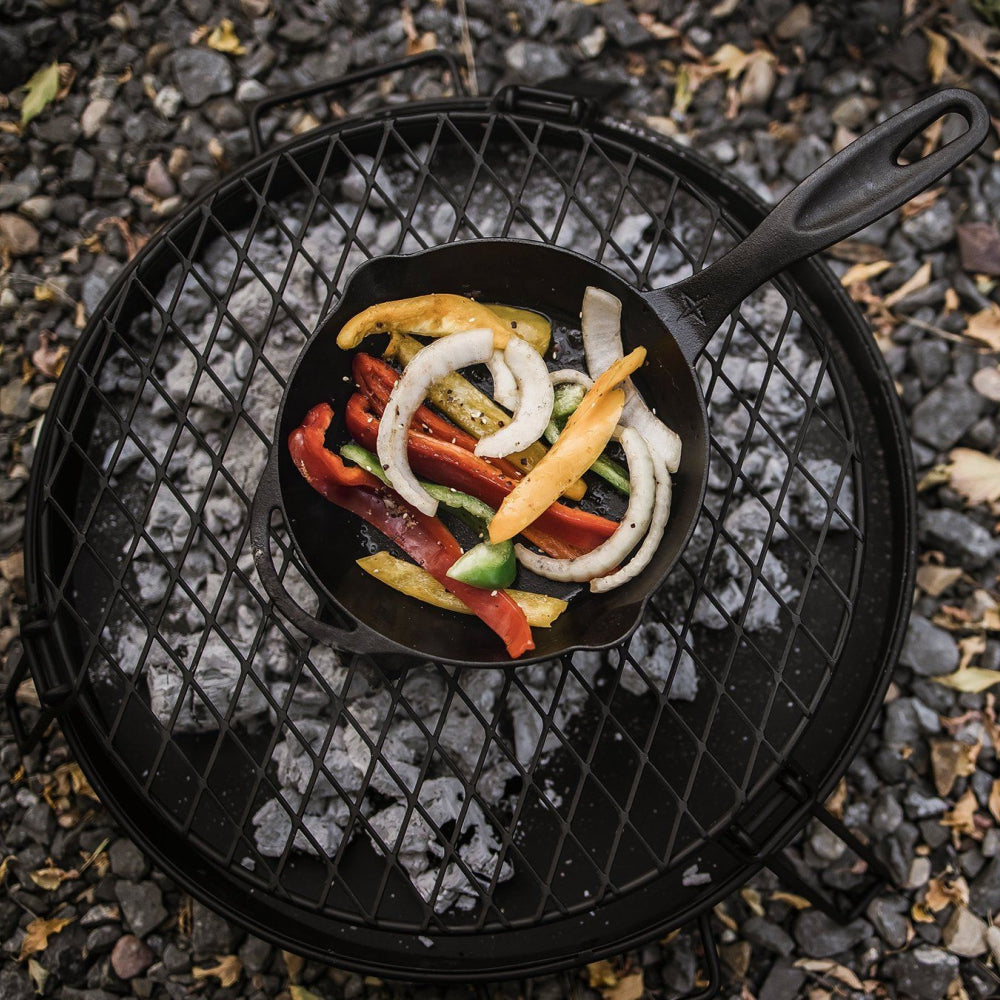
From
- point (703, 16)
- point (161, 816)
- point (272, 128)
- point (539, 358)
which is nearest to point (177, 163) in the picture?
point (272, 128)

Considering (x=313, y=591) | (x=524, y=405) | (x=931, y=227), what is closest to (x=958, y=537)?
(x=931, y=227)

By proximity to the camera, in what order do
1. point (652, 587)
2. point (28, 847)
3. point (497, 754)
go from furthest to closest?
1. point (28, 847)
2. point (497, 754)
3. point (652, 587)

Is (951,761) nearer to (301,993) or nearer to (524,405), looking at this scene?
(524,405)

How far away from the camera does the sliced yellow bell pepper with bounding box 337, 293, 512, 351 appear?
7.63ft

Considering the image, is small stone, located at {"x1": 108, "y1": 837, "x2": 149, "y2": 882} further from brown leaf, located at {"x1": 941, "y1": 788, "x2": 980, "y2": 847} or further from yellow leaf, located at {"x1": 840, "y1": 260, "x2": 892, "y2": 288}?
yellow leaf, located at {"x1": 840, "y1": 260, "x2": 892, "y2": 288}

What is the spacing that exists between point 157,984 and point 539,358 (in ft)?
8.01

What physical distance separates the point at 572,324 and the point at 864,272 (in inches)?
53.0

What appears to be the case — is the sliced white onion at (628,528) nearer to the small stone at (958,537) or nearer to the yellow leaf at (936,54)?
the small stone at (958,537)

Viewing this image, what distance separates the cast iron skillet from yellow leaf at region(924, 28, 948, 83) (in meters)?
1.52

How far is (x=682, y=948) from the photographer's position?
2910mm

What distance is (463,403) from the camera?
8.20ft

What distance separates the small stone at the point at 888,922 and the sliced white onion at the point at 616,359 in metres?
1.77

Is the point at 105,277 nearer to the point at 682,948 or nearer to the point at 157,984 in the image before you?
the point at 157,984

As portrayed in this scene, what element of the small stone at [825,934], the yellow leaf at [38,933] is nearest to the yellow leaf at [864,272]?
the small stone at [825,934]
